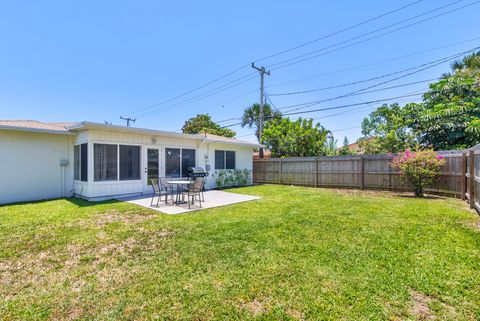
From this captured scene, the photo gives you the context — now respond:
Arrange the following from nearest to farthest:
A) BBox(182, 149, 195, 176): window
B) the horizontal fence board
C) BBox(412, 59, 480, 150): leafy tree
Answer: the horizontal fence board, BBox(182, 149, 195, 176): window, BBox(412, 59, 480, 150): leafy tree

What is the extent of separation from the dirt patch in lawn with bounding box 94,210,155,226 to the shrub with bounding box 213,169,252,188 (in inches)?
250

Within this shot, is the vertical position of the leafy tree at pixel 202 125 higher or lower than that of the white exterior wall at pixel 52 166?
higher

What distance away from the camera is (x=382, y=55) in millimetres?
12484

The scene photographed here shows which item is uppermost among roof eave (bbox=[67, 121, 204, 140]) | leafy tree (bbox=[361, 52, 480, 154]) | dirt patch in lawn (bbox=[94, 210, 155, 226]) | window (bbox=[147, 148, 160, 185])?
leafy tree (bbox=[361, 52, 480, 154])

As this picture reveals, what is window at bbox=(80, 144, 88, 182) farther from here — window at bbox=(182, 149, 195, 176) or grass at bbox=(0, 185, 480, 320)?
window at bbox=(182, 149, 195, 176)

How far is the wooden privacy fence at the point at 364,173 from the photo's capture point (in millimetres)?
7070

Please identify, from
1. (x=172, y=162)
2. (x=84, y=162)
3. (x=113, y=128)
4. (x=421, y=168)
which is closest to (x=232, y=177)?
(x=172, y=162)

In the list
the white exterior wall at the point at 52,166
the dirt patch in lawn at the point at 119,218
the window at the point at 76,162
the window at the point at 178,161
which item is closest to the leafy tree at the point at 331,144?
the window at the point at 178,161

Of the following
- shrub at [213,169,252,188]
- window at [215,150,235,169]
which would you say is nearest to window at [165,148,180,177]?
shrub at [213,169,252,188]

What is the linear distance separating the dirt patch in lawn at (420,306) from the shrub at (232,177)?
A: 10177mm

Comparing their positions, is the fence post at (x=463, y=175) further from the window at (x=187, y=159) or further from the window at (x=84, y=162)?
the window at (x=84, y=162)

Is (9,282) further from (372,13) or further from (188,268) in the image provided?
(372,13)

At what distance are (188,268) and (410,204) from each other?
709 centimetres

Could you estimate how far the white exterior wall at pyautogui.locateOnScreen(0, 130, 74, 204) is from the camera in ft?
26.1
